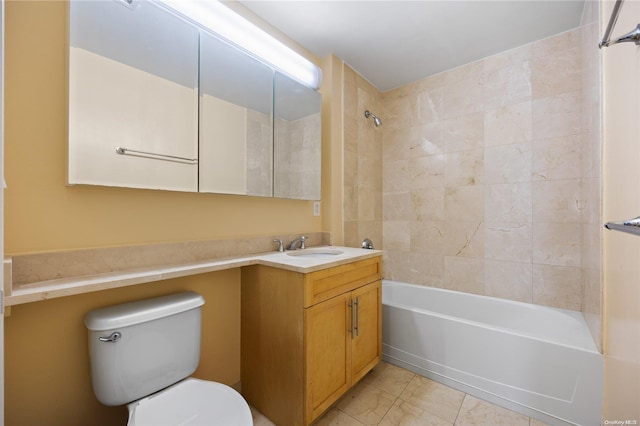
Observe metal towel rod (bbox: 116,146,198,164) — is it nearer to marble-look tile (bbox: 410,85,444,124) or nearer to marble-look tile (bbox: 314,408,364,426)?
marble-look tile (bbox: 314,408,364,426)

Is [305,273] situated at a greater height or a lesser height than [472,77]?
lesser

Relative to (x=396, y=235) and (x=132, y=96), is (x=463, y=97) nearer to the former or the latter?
(x=396, y=235)

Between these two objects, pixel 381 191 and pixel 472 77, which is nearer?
pixel 472 77

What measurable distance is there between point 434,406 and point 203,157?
191 cm

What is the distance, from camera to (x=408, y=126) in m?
2.54

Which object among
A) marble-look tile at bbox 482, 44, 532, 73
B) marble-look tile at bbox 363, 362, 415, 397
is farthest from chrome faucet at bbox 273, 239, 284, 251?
marble-look tile at bbox 482, 44, 532, 73

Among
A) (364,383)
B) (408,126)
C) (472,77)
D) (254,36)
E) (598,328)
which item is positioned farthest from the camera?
(408,126)

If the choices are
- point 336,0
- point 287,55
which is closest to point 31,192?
point 287,55

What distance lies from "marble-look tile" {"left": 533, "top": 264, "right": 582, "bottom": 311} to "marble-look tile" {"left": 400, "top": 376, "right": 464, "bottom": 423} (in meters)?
0.95

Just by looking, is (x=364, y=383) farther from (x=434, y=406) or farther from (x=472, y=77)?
(x=472, y=77)

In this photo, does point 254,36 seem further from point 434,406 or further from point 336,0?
point 434,406

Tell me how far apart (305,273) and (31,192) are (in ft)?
3.55

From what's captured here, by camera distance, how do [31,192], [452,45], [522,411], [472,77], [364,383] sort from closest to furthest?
1. [31,192]
2. [522,411]
3. [364,383]
4. [452,45]
5. [472,77]

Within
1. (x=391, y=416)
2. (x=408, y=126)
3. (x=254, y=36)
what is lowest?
(x=391, y=416)
